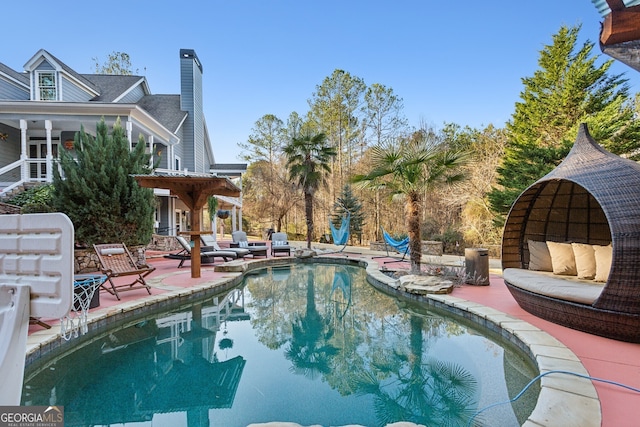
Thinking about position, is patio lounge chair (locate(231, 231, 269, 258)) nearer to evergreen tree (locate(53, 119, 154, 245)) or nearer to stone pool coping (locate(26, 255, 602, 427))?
stone pool coping (locate(26, 255, 602, 427))

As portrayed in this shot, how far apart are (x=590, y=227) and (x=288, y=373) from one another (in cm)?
524

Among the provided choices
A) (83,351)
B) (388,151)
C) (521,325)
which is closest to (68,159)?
(83,351)

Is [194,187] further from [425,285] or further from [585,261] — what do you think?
[585,261]

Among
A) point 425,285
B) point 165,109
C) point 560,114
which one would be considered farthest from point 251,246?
point 560,114

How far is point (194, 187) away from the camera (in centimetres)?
694

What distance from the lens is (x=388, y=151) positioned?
706cm

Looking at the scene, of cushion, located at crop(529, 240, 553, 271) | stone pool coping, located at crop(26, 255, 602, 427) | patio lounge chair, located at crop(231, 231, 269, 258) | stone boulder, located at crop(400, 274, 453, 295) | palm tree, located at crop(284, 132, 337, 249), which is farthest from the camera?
palm tree, located at crop(284, 132, 337, 249)

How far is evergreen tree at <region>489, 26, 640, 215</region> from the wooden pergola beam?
34.5 feet

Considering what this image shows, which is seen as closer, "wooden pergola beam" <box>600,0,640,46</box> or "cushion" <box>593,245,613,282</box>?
"wooden pergola beam" <box>600,0,640,46</box>

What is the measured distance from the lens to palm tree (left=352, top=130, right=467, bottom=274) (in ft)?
22.4

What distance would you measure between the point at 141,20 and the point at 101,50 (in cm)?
1365

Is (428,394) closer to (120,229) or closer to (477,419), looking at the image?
(477,419)

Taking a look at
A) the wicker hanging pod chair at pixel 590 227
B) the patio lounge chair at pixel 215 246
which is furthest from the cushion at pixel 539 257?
the patio lounge chair at pixel 215 246

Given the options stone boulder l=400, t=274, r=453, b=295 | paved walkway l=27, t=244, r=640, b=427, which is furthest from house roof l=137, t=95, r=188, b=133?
stone boulder l=400, t=274, r=453, b=295
